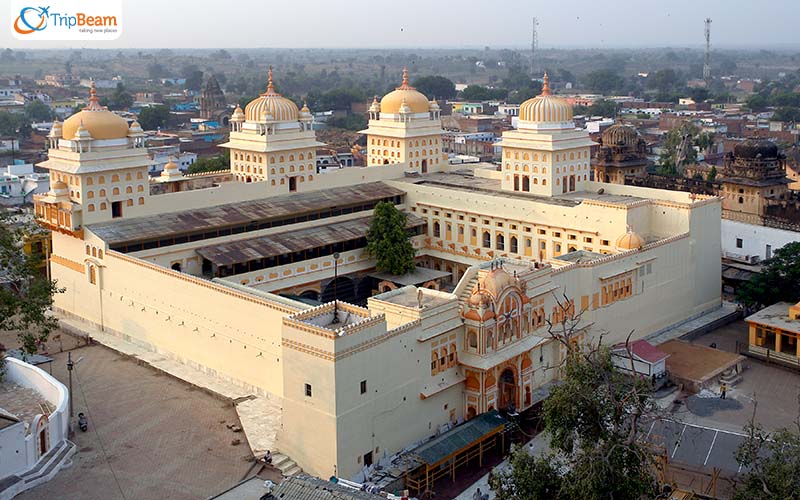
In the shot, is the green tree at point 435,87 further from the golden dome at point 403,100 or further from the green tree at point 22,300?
the green tree at point 22,300

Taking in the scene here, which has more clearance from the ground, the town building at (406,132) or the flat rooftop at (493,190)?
the town building at (406,132)

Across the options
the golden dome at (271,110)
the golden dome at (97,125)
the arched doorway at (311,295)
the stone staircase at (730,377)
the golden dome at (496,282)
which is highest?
the golden dome at (271,110)

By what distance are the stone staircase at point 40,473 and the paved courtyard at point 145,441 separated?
179mm

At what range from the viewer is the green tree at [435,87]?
138125 mm

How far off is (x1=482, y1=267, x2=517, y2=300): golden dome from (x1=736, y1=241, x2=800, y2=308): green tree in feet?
43.8

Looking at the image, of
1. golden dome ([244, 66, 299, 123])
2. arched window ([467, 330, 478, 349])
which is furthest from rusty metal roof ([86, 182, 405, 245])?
arched window ([467, 330, 478, 349])

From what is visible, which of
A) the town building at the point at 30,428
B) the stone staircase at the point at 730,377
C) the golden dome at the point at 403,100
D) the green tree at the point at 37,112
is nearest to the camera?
the town building at the point at 30,428

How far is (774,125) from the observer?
97.1 meters

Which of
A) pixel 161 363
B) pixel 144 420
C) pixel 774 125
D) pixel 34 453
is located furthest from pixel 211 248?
pixel 774 125

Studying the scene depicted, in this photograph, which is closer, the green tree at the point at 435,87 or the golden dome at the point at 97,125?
the golden dome at the point at 97,125

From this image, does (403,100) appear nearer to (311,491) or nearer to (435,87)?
(311,491)

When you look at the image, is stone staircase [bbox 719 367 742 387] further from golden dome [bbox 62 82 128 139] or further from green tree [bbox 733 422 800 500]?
golden dome [bbox 62 82 128 139]

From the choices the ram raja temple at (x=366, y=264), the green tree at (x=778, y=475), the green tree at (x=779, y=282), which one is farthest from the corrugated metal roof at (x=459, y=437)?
the green tree at (x=779, y=282)

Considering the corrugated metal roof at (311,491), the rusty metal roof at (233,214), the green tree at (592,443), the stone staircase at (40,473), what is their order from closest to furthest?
the green tree at (592,443) → the corrugated metal roof at (311,491) → the stone staircase at (40,473) → the rusty metal roof at (233,214)
